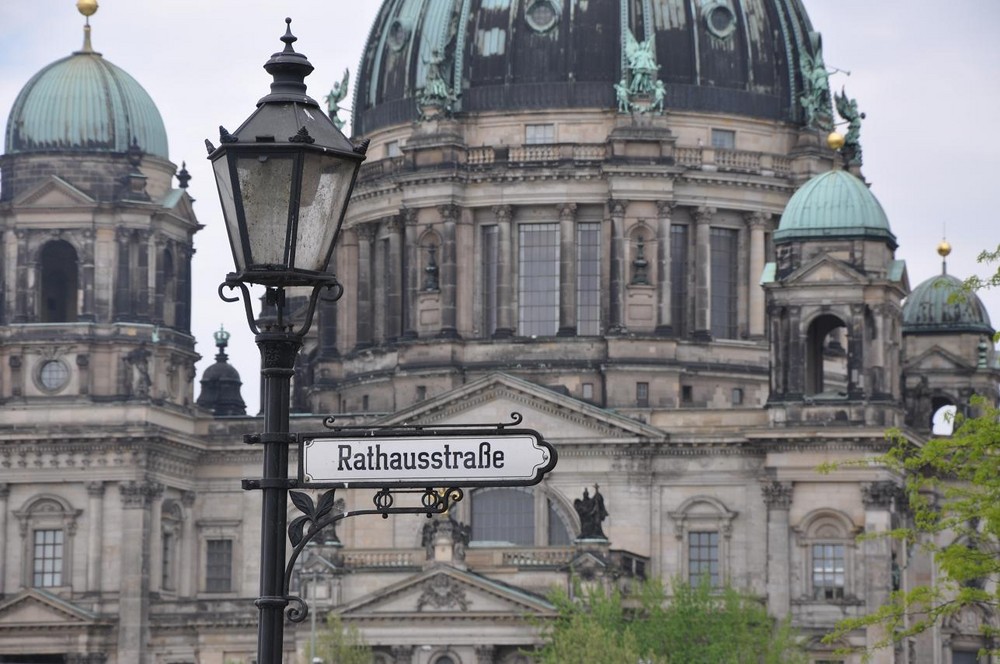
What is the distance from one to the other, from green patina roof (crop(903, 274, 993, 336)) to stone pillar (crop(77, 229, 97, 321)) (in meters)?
31.6

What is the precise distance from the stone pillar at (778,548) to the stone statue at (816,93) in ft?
57.5

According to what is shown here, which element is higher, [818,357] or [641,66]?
[641,66]

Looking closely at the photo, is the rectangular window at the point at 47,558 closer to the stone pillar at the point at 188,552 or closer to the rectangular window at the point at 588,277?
the stone pillar at the point at 188,552

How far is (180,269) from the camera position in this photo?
9825 centimetres

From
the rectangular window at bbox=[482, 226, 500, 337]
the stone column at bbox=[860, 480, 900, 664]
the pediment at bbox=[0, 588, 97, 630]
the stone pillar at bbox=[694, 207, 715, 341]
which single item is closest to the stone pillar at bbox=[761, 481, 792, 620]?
the stone column at bbox=[860, 480, 900, 664]

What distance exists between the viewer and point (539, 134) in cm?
10112

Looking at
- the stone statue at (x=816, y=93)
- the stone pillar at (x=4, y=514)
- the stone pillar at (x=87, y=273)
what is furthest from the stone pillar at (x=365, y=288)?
the stone statue at (x=816, y=93)

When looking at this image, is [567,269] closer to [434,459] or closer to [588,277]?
[588,277]

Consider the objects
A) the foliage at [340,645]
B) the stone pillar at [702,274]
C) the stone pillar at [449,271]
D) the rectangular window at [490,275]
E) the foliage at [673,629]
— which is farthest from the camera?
the rectangular window at [490,275]

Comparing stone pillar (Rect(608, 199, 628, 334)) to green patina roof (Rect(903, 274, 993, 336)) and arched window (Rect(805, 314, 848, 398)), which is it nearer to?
arched window (Rect(805, 314, 848, 398))

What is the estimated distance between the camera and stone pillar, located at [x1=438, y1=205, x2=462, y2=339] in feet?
329

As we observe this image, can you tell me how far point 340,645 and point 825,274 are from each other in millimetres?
19892

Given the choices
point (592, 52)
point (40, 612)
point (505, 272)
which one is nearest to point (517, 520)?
point (505, 272)

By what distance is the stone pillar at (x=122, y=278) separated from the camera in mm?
94812
